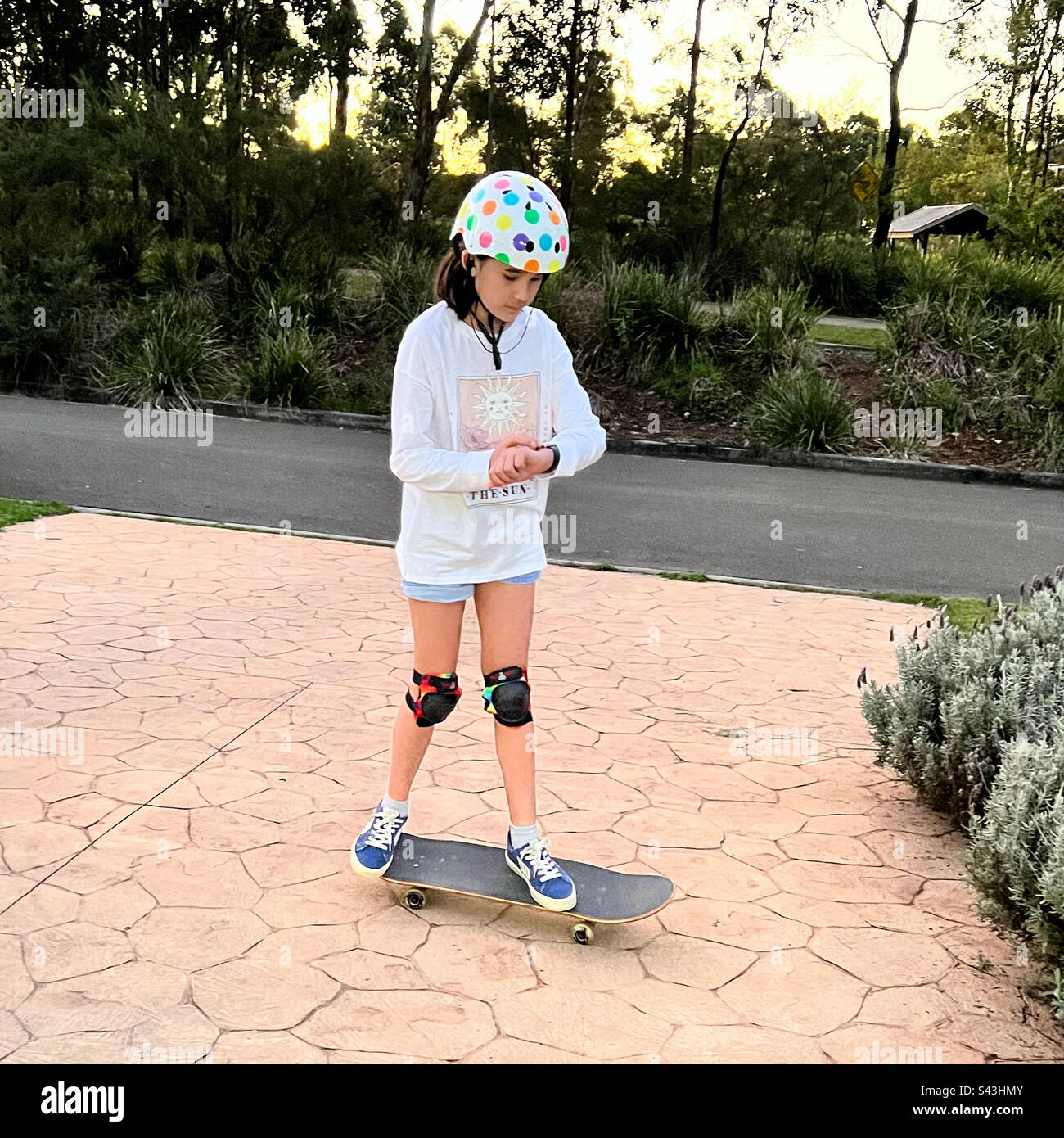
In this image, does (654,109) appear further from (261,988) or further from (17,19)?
(261,988)

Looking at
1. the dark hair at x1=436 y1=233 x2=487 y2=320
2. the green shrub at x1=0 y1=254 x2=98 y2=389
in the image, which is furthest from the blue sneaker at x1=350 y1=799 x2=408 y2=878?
the green shrub at x1=0 y1=254 x2=98 y2=389

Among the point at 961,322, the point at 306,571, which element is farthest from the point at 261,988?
the point at 961,322

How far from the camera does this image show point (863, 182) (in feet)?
71.0

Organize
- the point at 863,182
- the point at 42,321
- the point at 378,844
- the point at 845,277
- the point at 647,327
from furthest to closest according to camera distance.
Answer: the point at 863,182 < the point at 845,277 < the point at 647,327 < the point at 42,321 < the point at 378,844

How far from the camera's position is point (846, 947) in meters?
3.35

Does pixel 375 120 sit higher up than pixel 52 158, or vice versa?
pixel 375 120

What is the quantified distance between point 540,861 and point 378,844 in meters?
0.47

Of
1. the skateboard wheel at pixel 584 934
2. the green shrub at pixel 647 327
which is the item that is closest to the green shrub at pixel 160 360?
the green shrub at pixel 647 327

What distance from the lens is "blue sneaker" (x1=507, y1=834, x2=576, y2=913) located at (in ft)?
10.6

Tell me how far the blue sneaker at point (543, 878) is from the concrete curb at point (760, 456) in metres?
10.5

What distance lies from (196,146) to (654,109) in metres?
9.73

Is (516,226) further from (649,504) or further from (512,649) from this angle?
(649,504)

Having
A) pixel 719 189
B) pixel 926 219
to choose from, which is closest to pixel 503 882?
pixel 719 189
